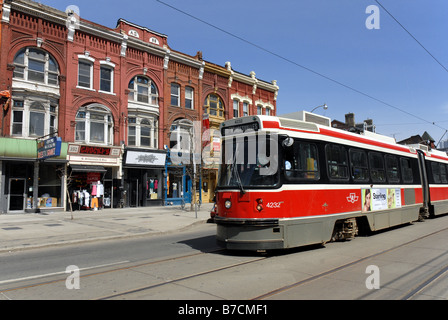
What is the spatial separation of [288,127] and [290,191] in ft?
4.98

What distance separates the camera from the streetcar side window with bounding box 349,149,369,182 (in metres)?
9.69

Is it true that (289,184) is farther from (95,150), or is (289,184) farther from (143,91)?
(143,91)

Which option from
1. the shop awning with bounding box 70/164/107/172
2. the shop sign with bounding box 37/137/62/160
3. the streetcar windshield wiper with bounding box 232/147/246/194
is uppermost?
the shop sign with bounding box 37/137/62/160

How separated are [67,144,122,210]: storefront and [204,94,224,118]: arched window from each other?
9734 millimetres

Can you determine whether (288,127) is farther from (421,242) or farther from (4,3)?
(4,3)

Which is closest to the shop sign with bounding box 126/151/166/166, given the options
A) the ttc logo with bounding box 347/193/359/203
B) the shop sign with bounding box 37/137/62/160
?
the shop sign with bounding box 37/137/62/160

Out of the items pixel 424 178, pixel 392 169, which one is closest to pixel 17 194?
pixel 392 169

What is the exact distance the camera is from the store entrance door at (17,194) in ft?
64.1

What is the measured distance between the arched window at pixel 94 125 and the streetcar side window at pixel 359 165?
1803cm

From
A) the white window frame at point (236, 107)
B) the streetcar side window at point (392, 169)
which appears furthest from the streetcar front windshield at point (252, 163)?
the white window frame at point (236, 107)

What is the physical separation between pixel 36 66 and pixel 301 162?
62.9 ft

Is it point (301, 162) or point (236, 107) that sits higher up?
point (236, 107)

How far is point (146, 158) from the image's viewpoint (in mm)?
25125

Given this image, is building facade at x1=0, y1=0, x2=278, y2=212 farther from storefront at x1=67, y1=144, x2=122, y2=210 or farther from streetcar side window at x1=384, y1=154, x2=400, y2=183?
streetcar side window at x1=384, y1=154, x2=400, y2=183
